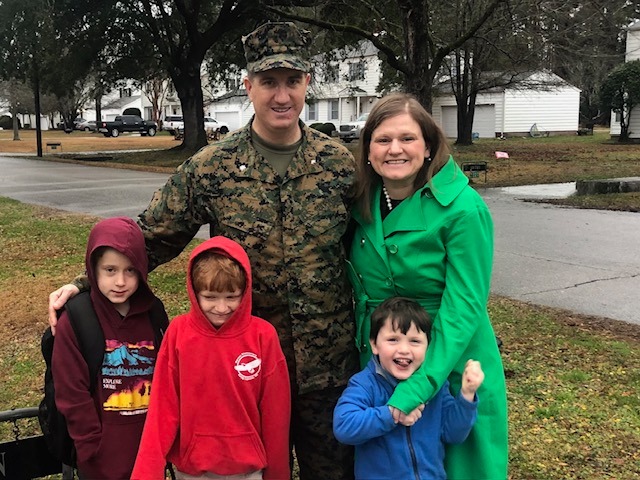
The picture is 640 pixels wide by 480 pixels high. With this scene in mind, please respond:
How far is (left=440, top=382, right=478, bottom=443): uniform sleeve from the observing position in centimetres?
215

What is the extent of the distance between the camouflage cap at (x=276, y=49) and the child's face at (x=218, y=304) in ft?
2.72

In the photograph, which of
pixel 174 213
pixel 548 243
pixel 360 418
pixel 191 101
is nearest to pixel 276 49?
pixel 174 213

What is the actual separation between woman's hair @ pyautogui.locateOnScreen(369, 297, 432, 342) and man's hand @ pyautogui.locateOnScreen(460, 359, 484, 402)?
0.17 m

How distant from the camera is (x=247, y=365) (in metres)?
2.29

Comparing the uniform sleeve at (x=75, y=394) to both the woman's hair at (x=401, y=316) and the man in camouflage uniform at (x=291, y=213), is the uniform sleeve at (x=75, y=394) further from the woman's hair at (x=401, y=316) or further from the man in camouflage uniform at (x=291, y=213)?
the woman's hair at (x=401, y=316)

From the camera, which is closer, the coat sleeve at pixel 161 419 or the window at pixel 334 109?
the coat sleeve at pixel 161 419

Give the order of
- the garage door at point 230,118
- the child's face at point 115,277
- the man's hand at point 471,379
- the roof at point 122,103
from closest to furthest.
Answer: the man's hand at point 471,379
the child's face at point 115,277
the garage door at point 230,118
the roof at point 122,103

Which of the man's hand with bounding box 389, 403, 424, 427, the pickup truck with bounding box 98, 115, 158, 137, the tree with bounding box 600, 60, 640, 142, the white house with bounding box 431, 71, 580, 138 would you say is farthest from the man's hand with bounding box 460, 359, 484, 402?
the pickup truck with bounding box 98, 115, 158, 137

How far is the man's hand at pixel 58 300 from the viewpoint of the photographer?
2506 mm

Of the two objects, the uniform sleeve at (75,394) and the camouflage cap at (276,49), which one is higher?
the camouflage cap at (276,49)

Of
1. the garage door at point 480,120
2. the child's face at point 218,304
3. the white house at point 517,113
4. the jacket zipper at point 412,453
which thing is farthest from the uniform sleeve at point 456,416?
the garage door at point 480,120

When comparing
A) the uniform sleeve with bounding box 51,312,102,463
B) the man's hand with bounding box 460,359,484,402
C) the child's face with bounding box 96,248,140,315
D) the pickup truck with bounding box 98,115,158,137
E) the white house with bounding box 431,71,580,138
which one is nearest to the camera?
the man's hand with bounding box 460,359,484,402

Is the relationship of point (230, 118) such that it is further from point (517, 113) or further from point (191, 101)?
point (191, 101)

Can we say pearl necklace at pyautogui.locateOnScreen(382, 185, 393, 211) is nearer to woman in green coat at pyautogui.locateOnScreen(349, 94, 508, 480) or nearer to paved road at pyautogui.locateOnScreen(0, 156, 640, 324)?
woman in green coat at pyautogui.locateOnScreen(349, 94, 508, 480)
